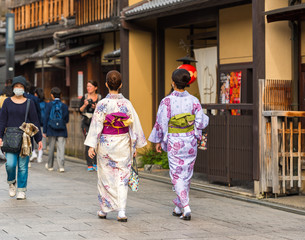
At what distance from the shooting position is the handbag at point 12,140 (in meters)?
10.2

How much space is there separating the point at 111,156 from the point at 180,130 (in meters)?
1.04

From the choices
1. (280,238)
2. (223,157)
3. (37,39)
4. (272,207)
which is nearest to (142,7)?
(223,157)

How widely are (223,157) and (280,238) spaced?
4.54 metres

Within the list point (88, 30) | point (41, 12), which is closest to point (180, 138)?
point (88, 30)

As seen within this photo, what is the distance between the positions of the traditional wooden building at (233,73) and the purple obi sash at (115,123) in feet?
9.95

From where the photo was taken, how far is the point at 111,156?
8570 mm

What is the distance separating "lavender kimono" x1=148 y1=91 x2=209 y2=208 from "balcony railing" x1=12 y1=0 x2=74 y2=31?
43.5 feet

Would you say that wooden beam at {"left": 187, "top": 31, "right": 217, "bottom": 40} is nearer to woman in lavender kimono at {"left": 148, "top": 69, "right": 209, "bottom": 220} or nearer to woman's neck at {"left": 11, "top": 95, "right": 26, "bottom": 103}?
woman's neck at {"left": 11, "top": 95, "right": 26, "bottom": 103}

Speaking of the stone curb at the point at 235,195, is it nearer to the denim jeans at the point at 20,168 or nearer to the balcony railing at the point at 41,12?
the denim jeans at the point at 20,168

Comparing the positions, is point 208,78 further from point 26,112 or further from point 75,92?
point 75,92

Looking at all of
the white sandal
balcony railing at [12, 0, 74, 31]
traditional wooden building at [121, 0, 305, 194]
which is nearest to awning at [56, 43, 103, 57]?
balcony railing at [12, 0, 74, 31]

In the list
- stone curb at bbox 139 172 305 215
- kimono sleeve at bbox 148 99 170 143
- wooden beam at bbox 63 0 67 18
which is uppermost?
wooden beam at bbox 63 0 67 18

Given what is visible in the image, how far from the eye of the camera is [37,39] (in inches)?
968

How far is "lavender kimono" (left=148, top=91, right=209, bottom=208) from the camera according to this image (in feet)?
29.2
